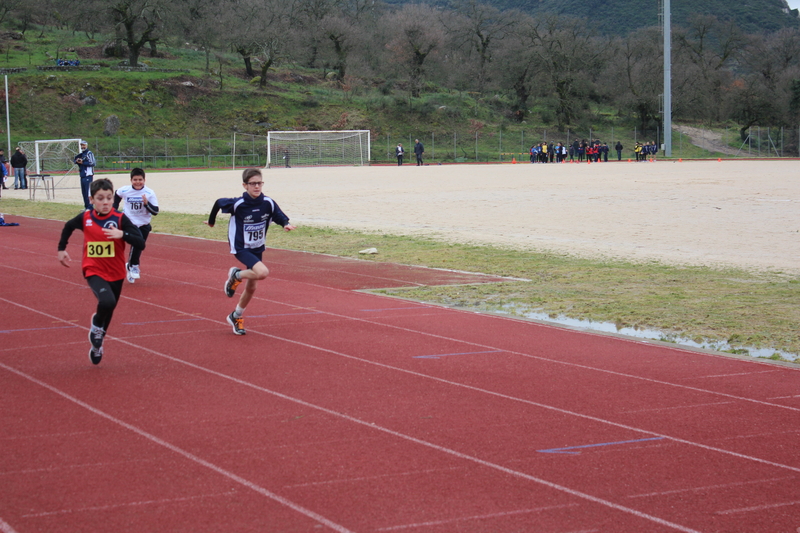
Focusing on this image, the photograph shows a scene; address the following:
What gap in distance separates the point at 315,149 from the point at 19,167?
29.4 meters

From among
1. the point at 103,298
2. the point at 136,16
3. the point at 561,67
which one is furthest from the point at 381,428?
the point at 561,67

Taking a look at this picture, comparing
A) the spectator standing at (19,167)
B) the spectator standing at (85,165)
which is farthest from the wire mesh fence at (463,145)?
the spectator standing at (85,165)

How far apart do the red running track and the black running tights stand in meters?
0.46

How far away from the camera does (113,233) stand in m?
6.93

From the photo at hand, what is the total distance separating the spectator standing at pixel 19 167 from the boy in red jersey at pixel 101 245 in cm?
3280

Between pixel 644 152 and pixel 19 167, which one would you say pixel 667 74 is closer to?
pixel 644 152

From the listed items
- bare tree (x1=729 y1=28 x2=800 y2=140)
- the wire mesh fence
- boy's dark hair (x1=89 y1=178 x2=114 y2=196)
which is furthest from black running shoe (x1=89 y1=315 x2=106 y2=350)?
bare tree (x1=729 y1=28 x2=800 y2=140)

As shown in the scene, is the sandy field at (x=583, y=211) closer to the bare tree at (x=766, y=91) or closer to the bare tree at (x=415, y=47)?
the bare tree at (x=766, y=91)

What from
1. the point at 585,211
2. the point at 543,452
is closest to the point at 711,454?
the point at 543,452

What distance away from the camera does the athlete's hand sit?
6.91 metres

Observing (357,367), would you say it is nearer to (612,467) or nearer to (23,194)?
(612,467)

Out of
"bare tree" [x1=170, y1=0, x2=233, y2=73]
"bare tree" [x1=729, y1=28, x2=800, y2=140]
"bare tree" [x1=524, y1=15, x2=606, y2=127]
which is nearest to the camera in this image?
"bare tree" [x1=729, y1=28, x2=800, y2=140]

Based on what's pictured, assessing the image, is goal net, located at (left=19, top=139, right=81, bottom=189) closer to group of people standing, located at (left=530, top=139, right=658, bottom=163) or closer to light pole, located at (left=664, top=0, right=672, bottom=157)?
group of people standing, located at (left=530, top=139, right=658, bottom=163)

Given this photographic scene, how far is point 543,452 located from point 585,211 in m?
18.0
